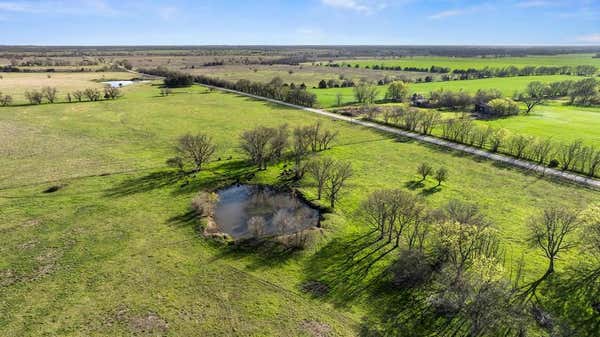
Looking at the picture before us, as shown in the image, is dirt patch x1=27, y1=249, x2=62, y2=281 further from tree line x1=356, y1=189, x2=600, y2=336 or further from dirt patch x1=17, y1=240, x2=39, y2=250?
tree line x1=356, y1=189, x2=600, y2=336

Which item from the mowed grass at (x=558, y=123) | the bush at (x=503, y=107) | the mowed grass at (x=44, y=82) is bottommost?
the mowed grass at (x=558, y=123)

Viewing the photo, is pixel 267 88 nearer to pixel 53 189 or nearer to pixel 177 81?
pixel 177 81

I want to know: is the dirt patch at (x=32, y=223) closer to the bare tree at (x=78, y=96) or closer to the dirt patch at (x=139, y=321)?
the dirt patch at (x=139, y=321)

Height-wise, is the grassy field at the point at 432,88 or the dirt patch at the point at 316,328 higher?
the grassy field at the point at 432,88

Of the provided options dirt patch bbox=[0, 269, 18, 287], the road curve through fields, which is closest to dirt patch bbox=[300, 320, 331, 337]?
dirt patch bbox=[0, 269, 18, 287]

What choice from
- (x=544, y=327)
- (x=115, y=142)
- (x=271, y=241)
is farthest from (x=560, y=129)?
(x=115, y=142)

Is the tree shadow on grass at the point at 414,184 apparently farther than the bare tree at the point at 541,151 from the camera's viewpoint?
No

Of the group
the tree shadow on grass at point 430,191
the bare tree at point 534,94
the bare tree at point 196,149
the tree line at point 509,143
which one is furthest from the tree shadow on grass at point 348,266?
the bare tree at point 534,94
